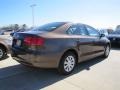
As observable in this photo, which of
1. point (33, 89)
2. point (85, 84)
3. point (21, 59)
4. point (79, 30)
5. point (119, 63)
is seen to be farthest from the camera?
point (119, 63)

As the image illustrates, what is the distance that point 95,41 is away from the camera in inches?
252

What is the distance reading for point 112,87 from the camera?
425 cm

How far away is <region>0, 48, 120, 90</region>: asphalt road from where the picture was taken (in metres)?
4.20

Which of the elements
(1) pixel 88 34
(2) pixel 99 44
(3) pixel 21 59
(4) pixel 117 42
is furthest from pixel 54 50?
(4) pixel 117 42

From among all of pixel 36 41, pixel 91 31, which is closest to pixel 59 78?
pixel 36 41

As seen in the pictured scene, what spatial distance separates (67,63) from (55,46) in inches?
32.2

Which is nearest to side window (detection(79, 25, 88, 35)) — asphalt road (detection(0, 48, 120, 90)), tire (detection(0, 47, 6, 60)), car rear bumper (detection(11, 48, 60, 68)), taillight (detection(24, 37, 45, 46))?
asphalt road (detection(0, 48, 120, 90))

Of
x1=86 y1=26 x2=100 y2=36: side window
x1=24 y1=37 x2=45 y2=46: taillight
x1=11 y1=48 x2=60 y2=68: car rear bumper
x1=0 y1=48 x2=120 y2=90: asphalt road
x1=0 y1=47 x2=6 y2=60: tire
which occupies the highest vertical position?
x1=86 y1=26 x2=100 y2=36: side window

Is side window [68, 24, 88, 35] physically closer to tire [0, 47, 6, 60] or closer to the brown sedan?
the brown sedan

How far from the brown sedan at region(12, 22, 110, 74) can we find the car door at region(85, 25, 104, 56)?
0.16 m

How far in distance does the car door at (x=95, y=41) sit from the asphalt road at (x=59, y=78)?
0.66 metres

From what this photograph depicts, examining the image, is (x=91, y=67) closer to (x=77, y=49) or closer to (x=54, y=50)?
(x=77, y=49)

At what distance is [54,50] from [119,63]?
333cm

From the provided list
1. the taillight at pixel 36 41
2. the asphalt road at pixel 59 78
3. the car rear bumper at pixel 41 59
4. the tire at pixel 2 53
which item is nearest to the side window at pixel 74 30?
the car rear bumper at pixel 41 59
